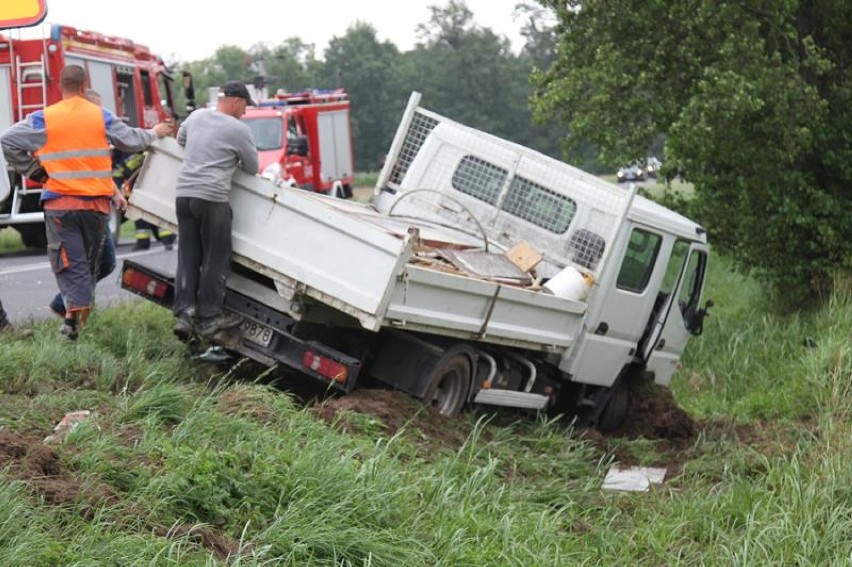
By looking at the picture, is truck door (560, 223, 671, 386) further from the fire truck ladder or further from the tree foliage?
the tree foliage

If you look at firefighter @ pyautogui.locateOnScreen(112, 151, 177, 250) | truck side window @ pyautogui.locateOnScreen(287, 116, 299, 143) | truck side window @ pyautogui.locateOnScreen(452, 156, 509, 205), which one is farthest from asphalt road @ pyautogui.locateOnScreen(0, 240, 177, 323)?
truck side window @ pyautogui.locateOnScreen(287, 116, 299, 143)

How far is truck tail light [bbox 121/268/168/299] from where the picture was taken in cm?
928

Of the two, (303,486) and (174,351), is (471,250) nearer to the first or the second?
→ (174,351)

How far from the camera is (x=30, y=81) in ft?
57.9

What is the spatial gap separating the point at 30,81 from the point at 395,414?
1115 cm

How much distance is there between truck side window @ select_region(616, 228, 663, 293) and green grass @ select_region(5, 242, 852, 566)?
4.11 feet

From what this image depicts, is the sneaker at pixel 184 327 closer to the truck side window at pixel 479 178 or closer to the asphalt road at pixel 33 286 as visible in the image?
the asphalt road at pixel 33 286

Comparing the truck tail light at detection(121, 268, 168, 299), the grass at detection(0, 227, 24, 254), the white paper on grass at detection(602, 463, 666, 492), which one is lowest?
the grass at detection(0, 227, 24, 254)

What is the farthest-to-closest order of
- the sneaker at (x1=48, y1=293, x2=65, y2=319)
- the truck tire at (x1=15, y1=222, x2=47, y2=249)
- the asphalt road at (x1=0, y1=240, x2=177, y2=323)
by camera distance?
1. the truck tire at (x1=15, y1=222, x2=47, y2=249)
2. the asphalt road at (x1=0, y1=240, x2=177, y2=323)
3. the sneaker at (x1=48, y1=293, x2=65, y2=319)

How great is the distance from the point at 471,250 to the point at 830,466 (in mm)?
3199

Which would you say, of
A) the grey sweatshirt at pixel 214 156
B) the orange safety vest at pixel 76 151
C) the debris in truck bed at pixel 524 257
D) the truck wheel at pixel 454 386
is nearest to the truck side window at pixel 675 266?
the debris in truck bed at pixel 524 257

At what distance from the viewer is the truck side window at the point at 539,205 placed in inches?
425

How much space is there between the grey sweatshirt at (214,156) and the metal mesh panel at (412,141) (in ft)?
8.65

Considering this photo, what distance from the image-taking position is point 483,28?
285ft
